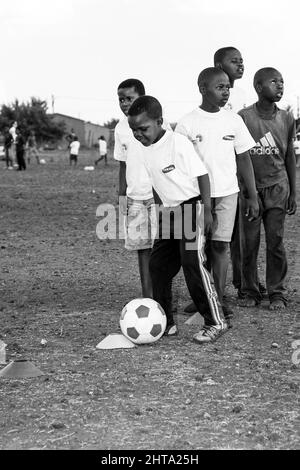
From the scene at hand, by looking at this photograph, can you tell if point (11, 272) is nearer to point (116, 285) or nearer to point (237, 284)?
point (116, 285)

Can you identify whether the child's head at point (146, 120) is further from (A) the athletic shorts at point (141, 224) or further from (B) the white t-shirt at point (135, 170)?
(A) the athletic shorts at point (141, 224)

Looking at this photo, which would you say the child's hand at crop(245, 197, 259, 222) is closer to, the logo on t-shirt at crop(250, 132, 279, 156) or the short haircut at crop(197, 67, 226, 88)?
the logo on t-shirt at crop(250, 132, 279, 156)

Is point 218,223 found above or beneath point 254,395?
above

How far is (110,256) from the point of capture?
11.3 m

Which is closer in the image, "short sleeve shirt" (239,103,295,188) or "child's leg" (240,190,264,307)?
"short sleeve shirt" (239,103,295,188)

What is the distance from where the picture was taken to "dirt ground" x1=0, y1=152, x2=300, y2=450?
4480 millimetres

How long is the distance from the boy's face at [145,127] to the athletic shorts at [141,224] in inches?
39.7

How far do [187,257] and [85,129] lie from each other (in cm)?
10457

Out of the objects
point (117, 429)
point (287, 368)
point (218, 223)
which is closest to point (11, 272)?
point (218, 223)

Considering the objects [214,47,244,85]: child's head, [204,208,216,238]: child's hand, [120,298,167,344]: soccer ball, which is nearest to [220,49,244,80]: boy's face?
[214,47,244,85]: child's head

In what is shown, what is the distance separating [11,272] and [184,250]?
408 cm

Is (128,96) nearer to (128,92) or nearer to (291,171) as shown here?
(128,92)

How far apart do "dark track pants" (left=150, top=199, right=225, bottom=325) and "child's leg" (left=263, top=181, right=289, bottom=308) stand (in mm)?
1300

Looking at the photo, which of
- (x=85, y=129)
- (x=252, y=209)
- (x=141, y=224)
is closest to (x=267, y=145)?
(x=252, y=209)
